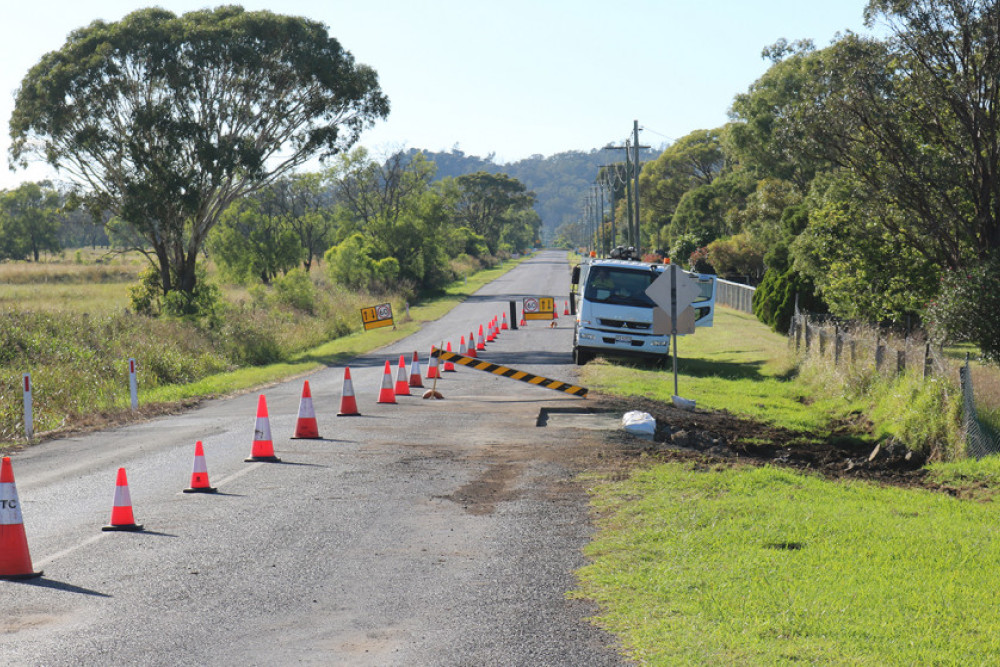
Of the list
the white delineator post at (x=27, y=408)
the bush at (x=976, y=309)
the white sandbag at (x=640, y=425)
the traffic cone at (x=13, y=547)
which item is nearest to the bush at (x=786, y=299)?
the bush at (x=976, y=309)

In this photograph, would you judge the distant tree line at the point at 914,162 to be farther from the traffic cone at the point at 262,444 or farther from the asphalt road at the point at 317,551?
the traffic cone at the point at 262,444

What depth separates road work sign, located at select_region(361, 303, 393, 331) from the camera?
4047 centimetres

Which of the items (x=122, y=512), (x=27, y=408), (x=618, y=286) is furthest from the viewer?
(x=618, y=286)

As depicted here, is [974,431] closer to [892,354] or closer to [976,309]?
[892,354]

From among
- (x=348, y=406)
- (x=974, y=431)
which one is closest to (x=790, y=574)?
(x=974, y=431)

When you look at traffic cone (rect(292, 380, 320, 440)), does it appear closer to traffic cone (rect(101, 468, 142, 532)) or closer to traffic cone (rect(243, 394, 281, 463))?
traffic cone (rect(243, 394, 281, 463))

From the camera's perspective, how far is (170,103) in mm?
36219

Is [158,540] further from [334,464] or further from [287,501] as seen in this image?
[334,464]

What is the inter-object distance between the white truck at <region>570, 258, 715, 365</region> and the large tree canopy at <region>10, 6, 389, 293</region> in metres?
17.4

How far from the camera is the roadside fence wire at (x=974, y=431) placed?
13820 millimetres

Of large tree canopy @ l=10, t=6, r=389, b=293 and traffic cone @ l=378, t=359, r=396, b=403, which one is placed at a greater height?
large tree canopy @ l=10, t=6, r=389, b=293

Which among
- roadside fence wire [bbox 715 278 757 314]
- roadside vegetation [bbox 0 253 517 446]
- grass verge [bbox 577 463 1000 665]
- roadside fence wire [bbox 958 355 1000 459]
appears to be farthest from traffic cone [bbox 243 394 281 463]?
roadside fence wire [bbox 715 278 757 314]

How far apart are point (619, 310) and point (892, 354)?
6.80m

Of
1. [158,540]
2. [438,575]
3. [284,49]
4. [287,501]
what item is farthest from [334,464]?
[284,49]
